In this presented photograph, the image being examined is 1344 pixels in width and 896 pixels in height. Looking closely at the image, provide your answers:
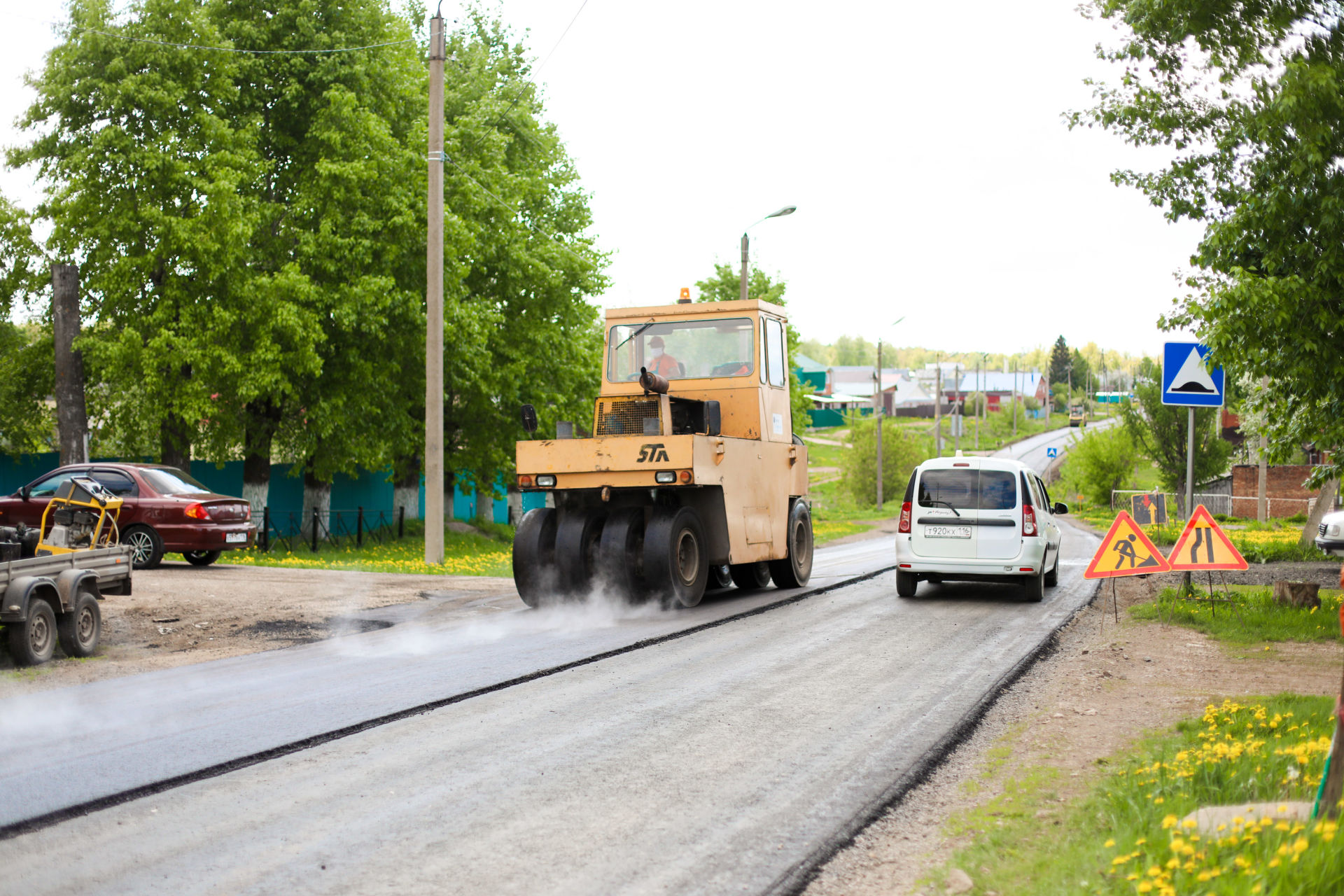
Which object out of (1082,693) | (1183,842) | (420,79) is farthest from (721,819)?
(420,79)

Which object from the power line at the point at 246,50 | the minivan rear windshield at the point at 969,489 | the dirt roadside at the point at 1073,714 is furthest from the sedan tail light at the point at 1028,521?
the power line at the point at 246,50

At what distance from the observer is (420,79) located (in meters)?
30.0

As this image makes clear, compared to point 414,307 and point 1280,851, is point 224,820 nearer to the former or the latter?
point 1280,851

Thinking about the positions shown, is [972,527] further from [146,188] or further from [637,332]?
[146,188]

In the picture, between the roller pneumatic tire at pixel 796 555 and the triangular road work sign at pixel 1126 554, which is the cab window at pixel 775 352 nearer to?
the roller pneumatic tire at pixel 796 555

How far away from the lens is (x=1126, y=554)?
1250 cm

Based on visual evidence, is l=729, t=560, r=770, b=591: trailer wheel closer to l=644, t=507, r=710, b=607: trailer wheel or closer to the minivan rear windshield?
l=644, t=507, r=710, b=607: trailer wheel

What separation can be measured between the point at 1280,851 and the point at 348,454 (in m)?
25.5

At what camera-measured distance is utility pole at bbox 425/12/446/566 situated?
20625 mm

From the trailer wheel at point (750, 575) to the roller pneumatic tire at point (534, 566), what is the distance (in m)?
3.50

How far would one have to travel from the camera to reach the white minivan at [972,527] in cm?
1491

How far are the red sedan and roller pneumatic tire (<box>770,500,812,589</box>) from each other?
363 inches

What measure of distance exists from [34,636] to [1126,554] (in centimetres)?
1072

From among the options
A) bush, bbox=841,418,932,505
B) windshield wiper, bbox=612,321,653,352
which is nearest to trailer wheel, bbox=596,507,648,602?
windshield wiper, bbox=612,321,653,352
